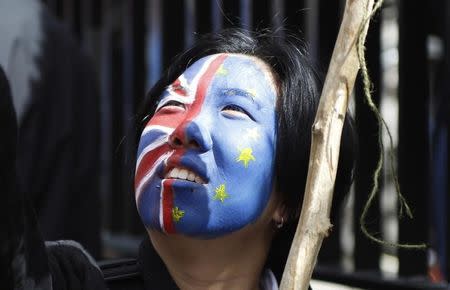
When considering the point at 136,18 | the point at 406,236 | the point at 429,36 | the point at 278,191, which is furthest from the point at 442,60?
the point at 136,18

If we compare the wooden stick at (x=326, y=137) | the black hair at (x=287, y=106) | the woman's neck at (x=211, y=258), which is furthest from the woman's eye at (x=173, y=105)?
the wooden stick at (x=326, y=137)

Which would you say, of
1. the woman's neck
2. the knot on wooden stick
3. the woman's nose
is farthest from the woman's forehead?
the knot on wooden stick

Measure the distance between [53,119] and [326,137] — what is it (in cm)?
149

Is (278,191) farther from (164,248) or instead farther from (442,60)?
(442,60)

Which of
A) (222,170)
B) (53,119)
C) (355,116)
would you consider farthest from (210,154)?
(355,116)

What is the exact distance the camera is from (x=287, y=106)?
1.88 m

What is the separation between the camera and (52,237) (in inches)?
114

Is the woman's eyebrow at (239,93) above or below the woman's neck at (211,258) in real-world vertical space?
above

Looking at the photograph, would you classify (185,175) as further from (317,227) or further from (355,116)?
(355,116)

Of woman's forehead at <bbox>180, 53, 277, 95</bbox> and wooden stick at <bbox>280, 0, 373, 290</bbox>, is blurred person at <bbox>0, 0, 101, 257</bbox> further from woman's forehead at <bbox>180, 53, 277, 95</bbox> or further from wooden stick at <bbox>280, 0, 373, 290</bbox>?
wooden stick at <bbox>280, 0, 373, 290</bbox>

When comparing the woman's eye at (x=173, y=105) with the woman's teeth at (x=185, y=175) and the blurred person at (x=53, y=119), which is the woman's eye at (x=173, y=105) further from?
the blurred person at (x=53, y=119)

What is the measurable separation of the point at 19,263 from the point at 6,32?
1.23m

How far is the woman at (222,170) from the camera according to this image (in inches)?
68.9

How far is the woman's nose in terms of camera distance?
1748 mm
